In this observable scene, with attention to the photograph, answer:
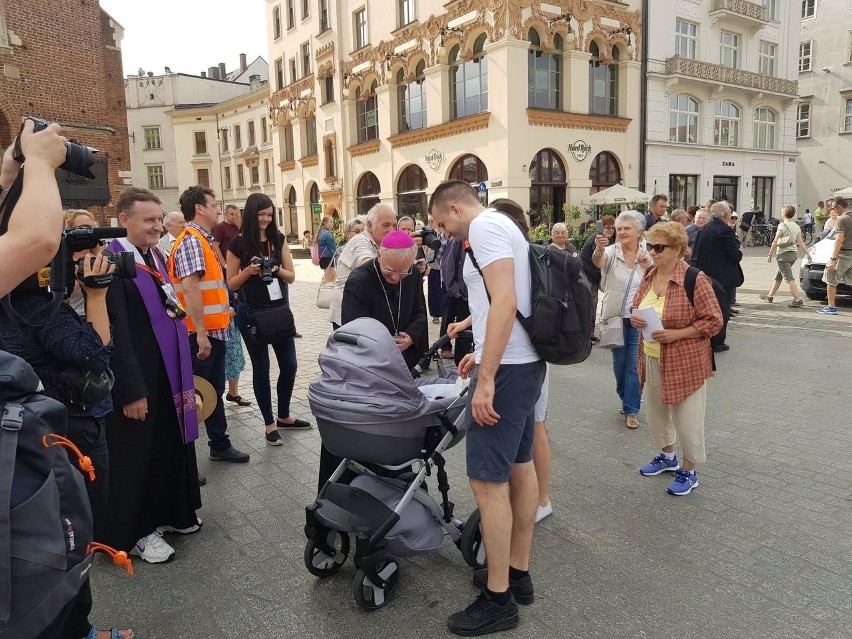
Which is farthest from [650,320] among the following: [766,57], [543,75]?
[766,57]

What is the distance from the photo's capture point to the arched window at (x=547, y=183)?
23859 mm

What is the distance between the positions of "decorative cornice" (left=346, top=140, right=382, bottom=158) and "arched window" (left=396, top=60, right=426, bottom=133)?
5.68 ft

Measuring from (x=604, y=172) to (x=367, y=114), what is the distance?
1191 cm

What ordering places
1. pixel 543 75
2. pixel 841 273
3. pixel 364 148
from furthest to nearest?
1. pixel 364 148
2. pixel 543 75
3. pixel 841 273

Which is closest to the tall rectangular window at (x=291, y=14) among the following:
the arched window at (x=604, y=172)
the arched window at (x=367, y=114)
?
the arched window at (x=367, y=114)

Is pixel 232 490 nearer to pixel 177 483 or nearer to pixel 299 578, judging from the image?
pixel 177 483

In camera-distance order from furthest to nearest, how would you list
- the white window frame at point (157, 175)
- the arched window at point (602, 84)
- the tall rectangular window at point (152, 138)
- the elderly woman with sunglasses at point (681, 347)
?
the white window frame at point (157, 175)
the tall rectangular window at point (152, 138)
the arched window at point (602, 84)
the elderly woman with sunglasses at point (681, 347)

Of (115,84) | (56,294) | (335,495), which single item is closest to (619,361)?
(335,495)

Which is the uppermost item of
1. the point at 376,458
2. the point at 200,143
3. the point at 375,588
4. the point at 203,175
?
the point at 200,143

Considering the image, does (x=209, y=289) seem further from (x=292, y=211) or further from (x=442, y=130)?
(x=292, y=211)

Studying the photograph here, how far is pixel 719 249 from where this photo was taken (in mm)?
8695

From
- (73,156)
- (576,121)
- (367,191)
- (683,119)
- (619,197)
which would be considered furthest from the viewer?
(367,191)

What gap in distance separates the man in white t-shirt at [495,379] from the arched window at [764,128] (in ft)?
108

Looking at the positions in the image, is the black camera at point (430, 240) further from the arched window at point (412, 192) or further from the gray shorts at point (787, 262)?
the arched window at point (412, 192)
